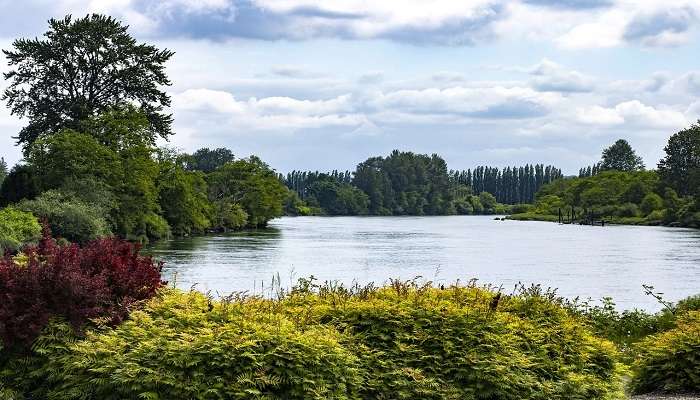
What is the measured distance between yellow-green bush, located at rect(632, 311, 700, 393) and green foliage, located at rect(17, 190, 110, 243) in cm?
3764

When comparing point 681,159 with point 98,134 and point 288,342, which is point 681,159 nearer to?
point 98,134

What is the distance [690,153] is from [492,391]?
446 ft

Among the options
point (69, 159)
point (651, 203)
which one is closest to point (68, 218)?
point (69, 159)

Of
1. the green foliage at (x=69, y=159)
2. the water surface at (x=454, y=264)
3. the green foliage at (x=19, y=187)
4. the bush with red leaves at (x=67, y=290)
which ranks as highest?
the green foliage at (x=69, y=159)

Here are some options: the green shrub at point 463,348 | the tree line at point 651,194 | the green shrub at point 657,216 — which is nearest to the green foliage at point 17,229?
the green shrub at point 463,348

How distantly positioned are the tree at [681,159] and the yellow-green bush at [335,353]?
132049mm

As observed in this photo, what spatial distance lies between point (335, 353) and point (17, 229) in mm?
32839

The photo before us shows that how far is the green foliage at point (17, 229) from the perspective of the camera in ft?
114

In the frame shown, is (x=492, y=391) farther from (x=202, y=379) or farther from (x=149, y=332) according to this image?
(x=149, y=332)

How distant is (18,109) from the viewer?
63.6 metres

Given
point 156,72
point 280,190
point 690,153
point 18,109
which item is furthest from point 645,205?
point 18,109

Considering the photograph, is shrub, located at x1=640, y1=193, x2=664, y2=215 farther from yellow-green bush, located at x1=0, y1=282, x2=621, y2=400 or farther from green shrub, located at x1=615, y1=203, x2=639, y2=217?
yellow-green bush, located at x1=0, y1=282, x2=621, y2=400

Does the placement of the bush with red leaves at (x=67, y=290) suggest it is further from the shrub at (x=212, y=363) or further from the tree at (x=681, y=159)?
the tree at (x=681, y=159)

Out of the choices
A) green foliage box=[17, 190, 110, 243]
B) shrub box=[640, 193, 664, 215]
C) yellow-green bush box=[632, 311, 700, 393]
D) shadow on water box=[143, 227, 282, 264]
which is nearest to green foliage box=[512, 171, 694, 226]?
shrub box=[640, 193, 664, 215]
